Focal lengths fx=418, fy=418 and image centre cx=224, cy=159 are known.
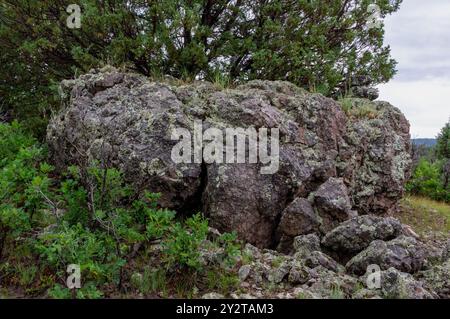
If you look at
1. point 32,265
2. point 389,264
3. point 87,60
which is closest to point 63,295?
point 32,265

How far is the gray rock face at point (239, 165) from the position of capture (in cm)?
553

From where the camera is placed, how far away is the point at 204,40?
828 cm

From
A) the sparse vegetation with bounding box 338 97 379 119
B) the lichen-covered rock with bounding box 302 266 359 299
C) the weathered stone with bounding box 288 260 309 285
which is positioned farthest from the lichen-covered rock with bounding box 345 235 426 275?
the sparse vegetation with bounding box 338 97 379 119

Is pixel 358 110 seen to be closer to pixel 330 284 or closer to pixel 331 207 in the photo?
pixel 331 207

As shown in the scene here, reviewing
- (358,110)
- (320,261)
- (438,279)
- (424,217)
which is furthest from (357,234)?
(424,217)

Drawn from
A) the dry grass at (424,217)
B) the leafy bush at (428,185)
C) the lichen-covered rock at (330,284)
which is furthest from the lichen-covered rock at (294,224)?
the leafy bush at (428,185)

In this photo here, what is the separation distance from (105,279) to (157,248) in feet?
2.54

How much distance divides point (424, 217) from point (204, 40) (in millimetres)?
5929

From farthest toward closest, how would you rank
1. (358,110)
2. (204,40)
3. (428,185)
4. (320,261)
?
(428,185) < (204,40) < (358,110) < (320,261)

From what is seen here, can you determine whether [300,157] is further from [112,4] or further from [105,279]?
[112,4]

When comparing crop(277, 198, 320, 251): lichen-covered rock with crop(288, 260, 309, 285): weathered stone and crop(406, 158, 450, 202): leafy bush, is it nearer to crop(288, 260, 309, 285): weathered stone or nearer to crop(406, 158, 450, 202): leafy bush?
crop(288, 260, 309, 285): weathered stone

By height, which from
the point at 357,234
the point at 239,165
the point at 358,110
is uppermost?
the point at 358,110

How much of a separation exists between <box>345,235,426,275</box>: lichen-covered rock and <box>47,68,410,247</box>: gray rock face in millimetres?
840

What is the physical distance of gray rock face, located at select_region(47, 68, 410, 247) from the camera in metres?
5.53
